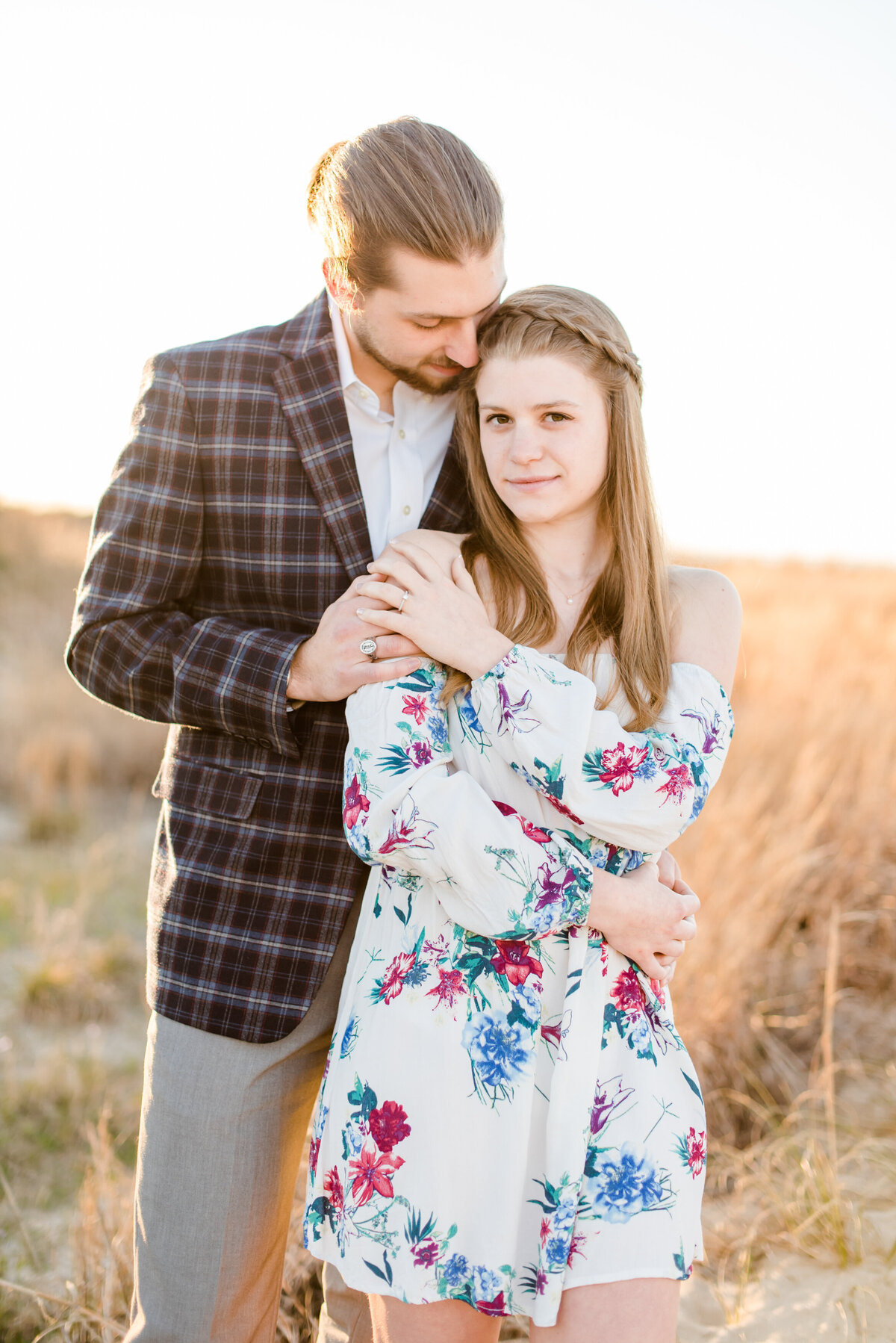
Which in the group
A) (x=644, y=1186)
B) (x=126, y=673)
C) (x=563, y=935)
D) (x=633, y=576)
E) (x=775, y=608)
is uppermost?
(x=633, y=576)

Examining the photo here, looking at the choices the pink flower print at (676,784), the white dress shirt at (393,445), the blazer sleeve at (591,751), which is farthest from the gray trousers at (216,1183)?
the white dress shirt at (393,445)

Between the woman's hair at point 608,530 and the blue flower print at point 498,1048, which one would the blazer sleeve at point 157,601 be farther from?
the blue flower print at point 498,1048

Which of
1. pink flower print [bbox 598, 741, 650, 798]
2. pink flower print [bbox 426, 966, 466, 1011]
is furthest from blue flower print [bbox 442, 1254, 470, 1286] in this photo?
pink flower print [bbox 598, 741, 650, 798]

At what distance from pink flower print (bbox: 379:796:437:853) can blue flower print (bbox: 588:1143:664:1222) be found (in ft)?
1.89

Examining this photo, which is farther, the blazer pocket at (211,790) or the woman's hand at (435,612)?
the blazer pocket at (211,790)

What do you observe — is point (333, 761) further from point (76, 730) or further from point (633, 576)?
point (76, 730)

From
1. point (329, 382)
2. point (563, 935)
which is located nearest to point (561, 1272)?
point (563, 935)

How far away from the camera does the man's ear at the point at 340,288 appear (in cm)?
212

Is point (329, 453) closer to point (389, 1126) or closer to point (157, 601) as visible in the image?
point (157, 601)

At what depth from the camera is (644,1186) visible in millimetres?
1583

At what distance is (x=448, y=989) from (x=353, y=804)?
339 mm

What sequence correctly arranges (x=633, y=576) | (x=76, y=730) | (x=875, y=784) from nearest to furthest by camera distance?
(x=633, y=576) < (x=875, y=784) < (x=76, y=730)

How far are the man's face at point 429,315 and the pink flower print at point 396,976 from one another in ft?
3.70

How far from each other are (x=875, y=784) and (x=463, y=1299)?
366 centimetres
